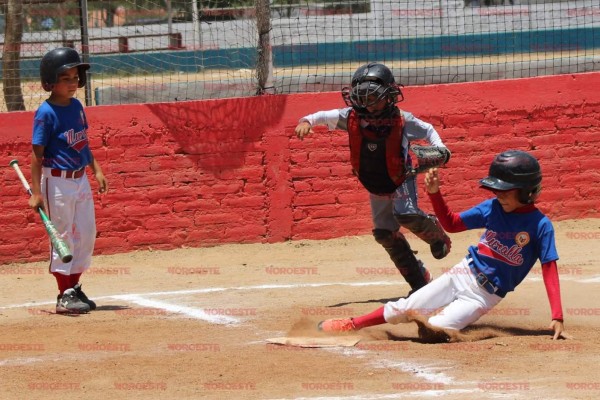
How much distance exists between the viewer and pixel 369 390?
5.07 m

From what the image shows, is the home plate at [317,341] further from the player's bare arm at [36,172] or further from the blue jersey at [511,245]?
the player's bare arm at [36,172]

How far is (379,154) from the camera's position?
7.14 meters

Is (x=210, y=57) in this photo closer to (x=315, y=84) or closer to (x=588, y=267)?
(x=315, y=84)

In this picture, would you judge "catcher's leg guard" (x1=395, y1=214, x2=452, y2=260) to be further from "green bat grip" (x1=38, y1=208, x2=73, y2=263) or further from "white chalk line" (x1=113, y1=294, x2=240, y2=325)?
"green bat grip" (x1=38, y1=208, x2=73, y2=263)

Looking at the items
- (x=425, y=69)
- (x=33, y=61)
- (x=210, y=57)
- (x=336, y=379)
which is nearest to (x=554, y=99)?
(x=425, y=69)

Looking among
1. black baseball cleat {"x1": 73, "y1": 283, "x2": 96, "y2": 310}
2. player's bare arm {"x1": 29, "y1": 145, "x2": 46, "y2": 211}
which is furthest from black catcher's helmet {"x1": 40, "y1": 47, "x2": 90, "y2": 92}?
black baseball cleat {"x1": 73, "y1": 283, "x2": 96, "y2": 310}

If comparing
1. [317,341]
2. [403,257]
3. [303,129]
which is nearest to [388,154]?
[303,129]

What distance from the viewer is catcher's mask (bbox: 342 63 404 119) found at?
6930 millimetres

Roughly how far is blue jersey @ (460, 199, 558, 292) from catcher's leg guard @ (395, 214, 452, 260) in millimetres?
1002

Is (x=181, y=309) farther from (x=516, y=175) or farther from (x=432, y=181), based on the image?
(x=516, y=175)

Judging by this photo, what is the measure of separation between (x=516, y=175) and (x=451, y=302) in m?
0.93

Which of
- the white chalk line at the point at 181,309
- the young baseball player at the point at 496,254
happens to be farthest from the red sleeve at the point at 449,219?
the white chalk line at the point at 181,309

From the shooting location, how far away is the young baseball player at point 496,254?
19.2 ft

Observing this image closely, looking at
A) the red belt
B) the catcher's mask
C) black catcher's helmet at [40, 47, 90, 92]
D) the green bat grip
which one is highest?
black catcher's helmet at [40, 47, 90, 92]
